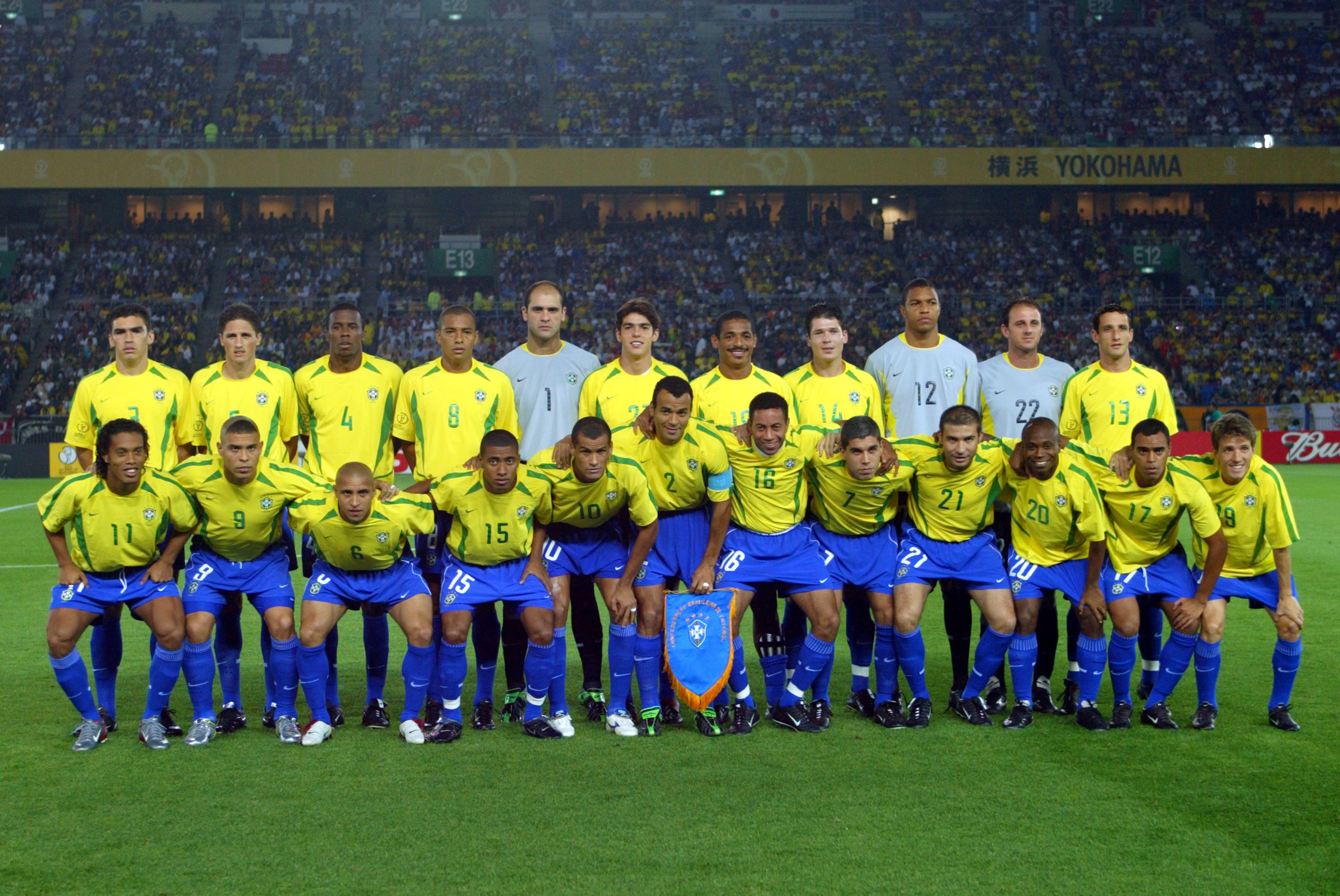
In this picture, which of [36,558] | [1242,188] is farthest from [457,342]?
[1242,188]

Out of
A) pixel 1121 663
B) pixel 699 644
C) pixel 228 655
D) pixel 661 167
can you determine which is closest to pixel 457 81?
pixel 661 167

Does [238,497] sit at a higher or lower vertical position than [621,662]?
higher

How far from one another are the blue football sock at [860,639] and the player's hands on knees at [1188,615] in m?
1.53

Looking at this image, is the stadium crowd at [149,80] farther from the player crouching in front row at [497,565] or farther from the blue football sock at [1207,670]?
the blue football sock at [1207,670]

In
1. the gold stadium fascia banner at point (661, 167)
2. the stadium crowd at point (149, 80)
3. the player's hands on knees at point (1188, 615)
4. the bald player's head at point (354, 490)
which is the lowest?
the player's hands on knees at point (1188, 615)

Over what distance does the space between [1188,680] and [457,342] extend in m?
4.74

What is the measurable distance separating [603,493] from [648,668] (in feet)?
3.04

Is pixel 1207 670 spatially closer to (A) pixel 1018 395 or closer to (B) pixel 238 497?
(A) pixel 1018 395

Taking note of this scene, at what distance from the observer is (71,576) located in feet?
18.4

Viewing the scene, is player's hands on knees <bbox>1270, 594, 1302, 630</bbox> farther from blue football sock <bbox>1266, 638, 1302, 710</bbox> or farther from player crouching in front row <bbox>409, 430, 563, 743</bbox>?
player crouching in front row <bbox>409, 430, 563, 743</bbox>

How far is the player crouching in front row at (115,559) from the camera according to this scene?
556 centimetres

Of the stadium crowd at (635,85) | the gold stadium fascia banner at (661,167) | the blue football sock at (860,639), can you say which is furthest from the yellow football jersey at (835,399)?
the stadium crowd at (635,85)

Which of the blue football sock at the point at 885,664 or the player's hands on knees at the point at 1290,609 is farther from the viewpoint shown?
the blue football sock at the point at 885,664

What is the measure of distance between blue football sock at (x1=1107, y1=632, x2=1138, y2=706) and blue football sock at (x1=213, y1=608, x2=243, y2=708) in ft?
14.9
